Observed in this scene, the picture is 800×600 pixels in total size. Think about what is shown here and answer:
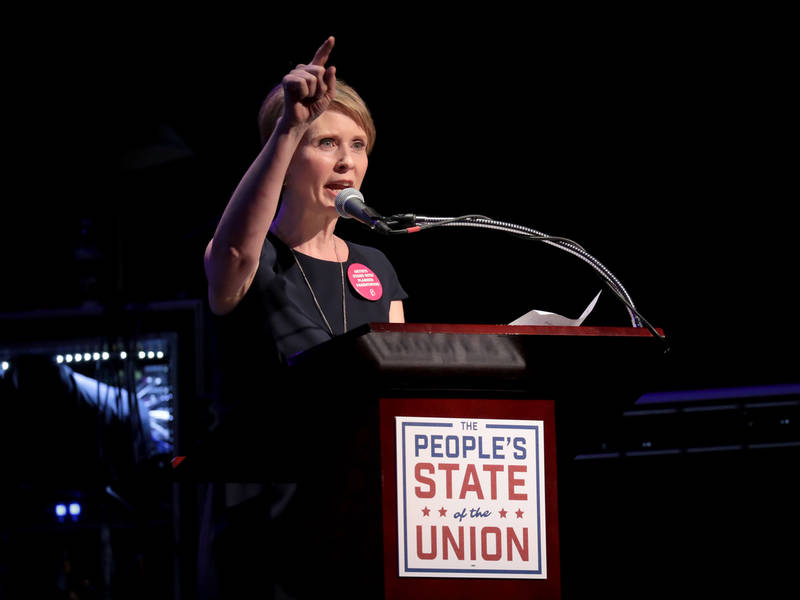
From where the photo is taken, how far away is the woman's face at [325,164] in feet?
5.55

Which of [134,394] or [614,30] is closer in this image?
[614,30]

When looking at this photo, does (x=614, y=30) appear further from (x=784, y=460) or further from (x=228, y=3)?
(x=784, y=460)

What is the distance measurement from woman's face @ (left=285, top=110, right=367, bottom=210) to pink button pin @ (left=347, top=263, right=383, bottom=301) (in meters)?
0.13

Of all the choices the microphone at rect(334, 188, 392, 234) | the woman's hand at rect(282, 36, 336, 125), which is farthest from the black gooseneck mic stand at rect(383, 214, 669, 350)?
the woman's hand at rect(282, 36, 336, 125)

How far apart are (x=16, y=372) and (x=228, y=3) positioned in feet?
5.77

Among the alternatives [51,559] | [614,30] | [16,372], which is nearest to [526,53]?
[614,30]

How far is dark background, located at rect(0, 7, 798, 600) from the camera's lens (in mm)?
3369

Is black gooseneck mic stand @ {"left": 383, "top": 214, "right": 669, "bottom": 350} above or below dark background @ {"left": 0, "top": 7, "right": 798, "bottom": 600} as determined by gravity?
below

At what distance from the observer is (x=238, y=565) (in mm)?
1390

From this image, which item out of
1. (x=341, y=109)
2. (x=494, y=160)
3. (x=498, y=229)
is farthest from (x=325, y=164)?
(x=494, y=160)

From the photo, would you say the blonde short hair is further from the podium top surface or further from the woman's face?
the podium top surface

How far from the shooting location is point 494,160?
3816 millimetres

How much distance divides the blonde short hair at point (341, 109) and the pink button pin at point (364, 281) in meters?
0.23

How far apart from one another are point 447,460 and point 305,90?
1.77 feet
